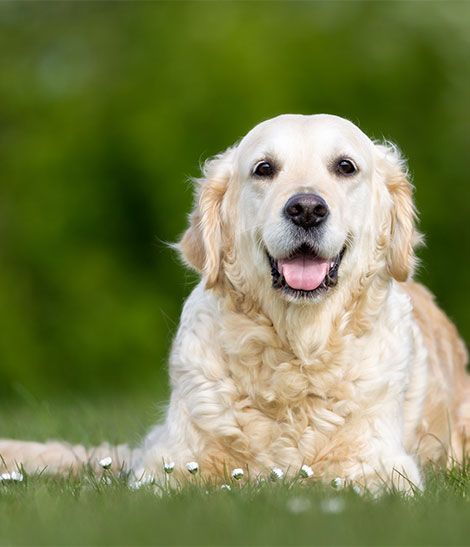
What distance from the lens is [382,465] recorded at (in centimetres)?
550

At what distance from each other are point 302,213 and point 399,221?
0.72 metres

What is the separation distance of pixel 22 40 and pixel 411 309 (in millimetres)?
12082

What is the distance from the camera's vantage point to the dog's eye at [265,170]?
555cm

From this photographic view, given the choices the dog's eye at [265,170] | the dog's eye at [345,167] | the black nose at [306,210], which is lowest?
the black nose at [306,210]

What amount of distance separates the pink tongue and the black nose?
20cm

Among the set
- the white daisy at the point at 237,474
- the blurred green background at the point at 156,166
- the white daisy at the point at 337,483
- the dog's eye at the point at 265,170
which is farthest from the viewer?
the blurred green background at the point at 156,166

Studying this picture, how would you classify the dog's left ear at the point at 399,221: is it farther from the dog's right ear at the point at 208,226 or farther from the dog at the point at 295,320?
the dog's right ear at the point at 208,226

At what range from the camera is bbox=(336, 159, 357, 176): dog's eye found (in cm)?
555

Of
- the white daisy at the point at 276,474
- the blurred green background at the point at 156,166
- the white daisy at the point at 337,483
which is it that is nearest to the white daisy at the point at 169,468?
the white daisy at the point at 276,474

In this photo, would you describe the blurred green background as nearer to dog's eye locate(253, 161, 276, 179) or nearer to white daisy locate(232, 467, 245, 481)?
dog's eye locate(253, 161, 276, 179)

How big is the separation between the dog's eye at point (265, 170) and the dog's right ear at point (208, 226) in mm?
264

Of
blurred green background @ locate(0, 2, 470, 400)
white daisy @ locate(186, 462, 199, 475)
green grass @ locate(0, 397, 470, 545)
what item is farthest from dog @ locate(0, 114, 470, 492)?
blurred green background @ locate(0, 2, 470, 400)

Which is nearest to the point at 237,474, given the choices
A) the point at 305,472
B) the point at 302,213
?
the point at 305,472

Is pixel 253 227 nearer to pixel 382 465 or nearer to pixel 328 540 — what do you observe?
pixel 382 465
